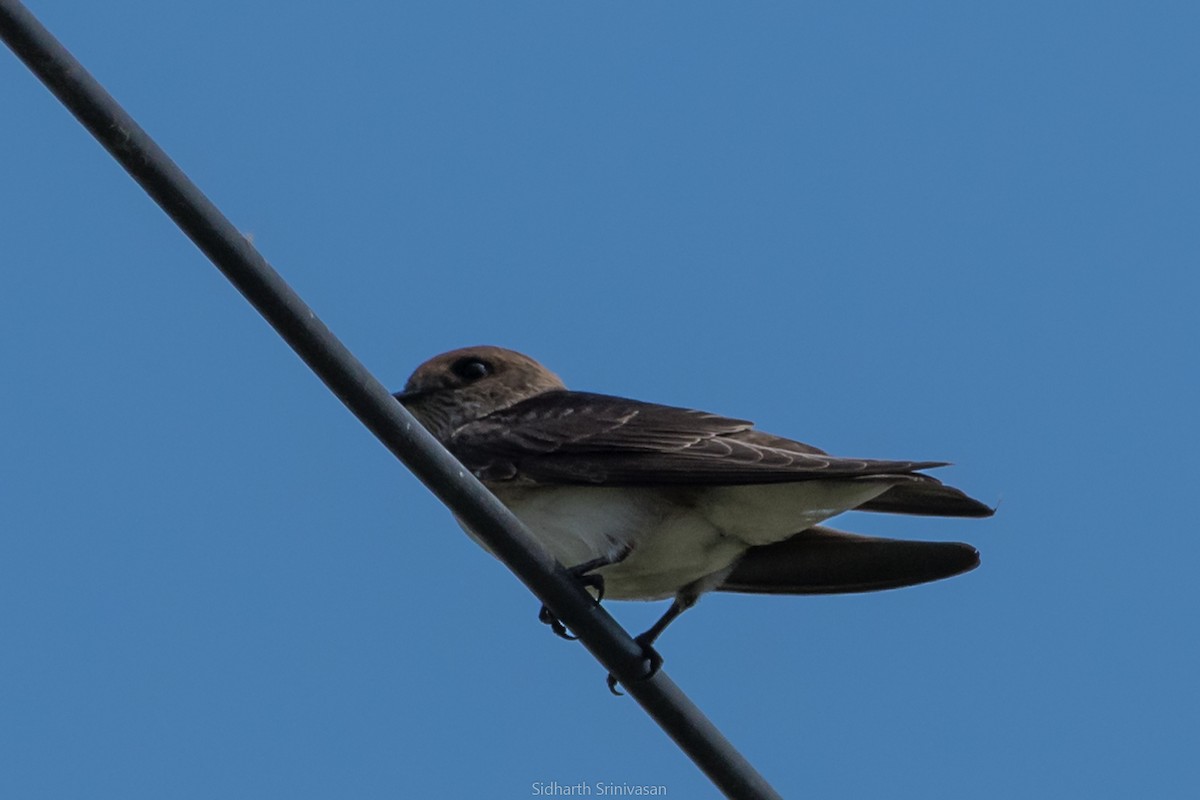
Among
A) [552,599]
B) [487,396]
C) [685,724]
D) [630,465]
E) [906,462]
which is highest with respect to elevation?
[487,396]

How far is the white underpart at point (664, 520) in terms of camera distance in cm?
621

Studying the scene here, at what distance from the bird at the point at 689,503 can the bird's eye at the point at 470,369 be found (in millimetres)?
871

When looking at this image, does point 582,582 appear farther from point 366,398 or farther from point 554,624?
point 366,398

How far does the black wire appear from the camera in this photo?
133 inches

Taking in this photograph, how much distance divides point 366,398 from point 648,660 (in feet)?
5.90

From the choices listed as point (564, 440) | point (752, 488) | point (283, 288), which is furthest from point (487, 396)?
point (283, 288)

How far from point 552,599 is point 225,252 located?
1580 millimetres

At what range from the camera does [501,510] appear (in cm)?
441

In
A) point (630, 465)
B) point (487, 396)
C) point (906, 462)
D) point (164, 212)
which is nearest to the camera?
point (164, 212)

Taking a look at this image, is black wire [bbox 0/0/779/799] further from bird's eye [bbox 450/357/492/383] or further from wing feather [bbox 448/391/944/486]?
bird's eye [bbox 450/357/492/383]

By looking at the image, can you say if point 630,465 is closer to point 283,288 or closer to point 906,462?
point 906,462

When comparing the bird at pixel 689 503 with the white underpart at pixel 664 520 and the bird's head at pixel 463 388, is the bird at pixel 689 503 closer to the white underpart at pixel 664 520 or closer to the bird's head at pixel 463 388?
the white underpart at pixel 664 520

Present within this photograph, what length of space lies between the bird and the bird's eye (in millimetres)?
871

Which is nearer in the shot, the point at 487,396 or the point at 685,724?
the point at 685,724
